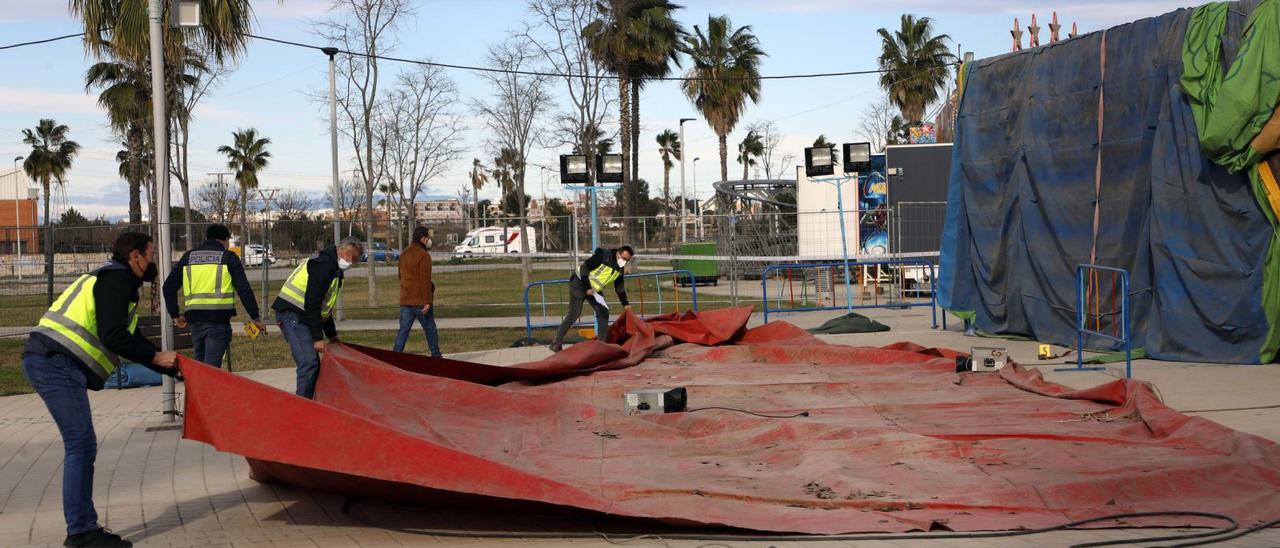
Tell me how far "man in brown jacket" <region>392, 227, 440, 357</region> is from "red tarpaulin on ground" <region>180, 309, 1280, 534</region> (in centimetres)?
315

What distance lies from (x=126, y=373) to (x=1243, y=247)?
12.5 meters

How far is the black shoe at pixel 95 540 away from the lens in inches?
242

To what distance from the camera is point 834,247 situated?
3023 cm

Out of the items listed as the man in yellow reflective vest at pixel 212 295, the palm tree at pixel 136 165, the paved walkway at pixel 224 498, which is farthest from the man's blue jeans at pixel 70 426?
the palm tree at pixel 136 165

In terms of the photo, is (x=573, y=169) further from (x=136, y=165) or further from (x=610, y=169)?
(x=136, y=165)

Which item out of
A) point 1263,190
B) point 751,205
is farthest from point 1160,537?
point 751,205

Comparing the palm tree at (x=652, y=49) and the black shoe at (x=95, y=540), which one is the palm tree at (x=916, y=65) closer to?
the palm tree at (x=652, y=49)

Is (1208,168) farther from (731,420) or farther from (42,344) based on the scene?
(42,344)

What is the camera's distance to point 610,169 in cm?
1809

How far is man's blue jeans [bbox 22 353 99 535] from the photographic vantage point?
6199 mm

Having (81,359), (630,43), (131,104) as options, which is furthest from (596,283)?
(630,43)

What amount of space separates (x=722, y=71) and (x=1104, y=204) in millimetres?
35480

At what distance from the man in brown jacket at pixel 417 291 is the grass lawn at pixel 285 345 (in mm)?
2192

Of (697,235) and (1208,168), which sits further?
(697,235)
